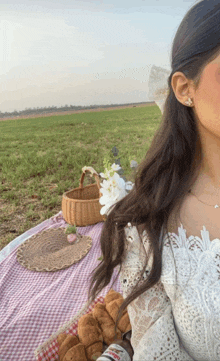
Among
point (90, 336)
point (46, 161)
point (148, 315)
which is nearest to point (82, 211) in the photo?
point (90, 336)

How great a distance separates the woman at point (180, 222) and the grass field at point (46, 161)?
17 cm

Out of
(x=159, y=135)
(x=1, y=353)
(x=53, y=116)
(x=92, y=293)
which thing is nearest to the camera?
(x=159, y=135)

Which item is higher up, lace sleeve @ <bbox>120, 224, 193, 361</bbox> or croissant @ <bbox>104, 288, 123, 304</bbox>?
lace sleeve @ <bbox>120, 224, 193, 361</bbox>

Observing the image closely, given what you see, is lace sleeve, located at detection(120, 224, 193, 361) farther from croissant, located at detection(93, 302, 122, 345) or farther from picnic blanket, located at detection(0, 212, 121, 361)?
picnic blanket, located at detection(0, 212, 121, 361)

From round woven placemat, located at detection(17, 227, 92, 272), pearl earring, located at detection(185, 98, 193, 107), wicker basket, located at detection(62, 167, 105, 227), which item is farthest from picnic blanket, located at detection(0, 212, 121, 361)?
pearl earring, located at detection(185, 98, 193, 107)

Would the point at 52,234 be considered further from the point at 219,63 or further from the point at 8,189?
the point at 8,189

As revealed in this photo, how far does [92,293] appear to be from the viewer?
1.16 metres

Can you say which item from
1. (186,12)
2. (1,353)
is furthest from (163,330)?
(1,353)

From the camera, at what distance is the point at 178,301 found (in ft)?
2.93

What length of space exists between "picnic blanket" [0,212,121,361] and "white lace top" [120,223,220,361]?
0.75 m

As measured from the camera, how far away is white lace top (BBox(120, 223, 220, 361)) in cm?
85

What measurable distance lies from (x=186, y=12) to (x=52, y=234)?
2295 millimetres

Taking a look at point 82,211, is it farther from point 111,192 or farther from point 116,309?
point 111,192

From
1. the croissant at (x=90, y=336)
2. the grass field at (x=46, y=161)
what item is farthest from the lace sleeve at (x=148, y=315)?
the croissant at (x=90, y=336)
